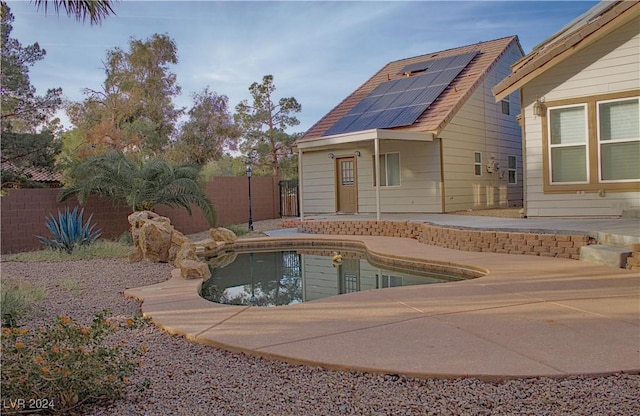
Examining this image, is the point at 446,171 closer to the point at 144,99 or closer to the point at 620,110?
the point at 620,110

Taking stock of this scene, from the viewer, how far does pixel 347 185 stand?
16.9 m

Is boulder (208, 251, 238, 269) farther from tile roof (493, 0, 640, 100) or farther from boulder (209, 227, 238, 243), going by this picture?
tile roof (493, 0, 640, 100)

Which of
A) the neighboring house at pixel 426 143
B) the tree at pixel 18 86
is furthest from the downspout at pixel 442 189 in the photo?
the tree at pixel 18 86

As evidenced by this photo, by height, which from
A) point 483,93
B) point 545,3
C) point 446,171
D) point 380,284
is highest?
point 545,3

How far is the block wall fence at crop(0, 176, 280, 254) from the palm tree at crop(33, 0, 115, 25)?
7.43 metres

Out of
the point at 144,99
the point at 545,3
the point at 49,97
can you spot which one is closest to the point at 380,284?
the point at 545,3

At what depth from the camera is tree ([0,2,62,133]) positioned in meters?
16.1

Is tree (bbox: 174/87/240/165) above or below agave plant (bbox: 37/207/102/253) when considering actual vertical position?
above

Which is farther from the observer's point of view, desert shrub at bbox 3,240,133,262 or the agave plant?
the agave plant

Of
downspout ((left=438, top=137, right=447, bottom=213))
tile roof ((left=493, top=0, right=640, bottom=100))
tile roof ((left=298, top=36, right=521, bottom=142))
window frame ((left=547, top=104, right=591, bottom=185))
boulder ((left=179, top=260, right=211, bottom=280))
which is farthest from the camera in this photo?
downspout ((left=438, top=137, right=447, bottom=213))

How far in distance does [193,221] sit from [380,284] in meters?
10.5

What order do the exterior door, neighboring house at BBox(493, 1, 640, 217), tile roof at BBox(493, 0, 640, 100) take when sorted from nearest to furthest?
tile roof at BBox(493, 0, 640, 100) < neighboring house at BBox(493, 1, 640, 217) < the exterior door

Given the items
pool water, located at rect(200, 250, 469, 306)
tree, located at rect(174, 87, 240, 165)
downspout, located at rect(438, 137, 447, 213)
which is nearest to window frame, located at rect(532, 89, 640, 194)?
pool water, located at rect(200, 250, 469, 306)

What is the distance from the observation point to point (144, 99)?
81.4 ft
